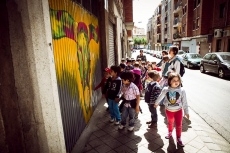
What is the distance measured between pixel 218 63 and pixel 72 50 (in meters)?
11.3

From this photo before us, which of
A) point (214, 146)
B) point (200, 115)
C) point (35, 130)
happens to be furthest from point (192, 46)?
point (35, 130)

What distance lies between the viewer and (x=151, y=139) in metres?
3.90

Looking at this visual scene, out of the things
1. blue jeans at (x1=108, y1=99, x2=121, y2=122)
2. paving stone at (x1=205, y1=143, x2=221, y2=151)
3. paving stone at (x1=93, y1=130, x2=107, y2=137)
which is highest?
blue jeans at (x1=108, y1=99, x2=121, y2=122)

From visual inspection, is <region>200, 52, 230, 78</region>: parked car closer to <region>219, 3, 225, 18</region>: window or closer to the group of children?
the group of children

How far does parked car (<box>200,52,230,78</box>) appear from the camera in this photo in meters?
10.8

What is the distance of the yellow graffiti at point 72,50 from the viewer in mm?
2890

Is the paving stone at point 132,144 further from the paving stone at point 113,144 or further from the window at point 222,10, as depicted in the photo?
the window at point 222,10

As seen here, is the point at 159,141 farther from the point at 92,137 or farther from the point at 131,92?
the point at 92,137

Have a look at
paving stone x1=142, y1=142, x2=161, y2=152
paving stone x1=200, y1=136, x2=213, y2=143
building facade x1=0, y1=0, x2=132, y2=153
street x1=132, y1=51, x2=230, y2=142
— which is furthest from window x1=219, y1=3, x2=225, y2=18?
building facade x1=0, y1=0, x2=132, y2=153

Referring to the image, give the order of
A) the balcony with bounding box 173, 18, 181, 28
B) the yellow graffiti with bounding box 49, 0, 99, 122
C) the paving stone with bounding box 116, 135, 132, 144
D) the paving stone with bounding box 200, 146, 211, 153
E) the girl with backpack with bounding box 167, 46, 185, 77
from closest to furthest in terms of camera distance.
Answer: the yellow graffiti with bounding box 49, 0, 99, 122, the paving stone with bounding box 200, 146, 211, 153, the paving stone with bounding box 116, 135, 132, 144, the girl with backpack with bounding box 167, 46, 185, 77, the balcony with bounding box 173, 18, 181, 28

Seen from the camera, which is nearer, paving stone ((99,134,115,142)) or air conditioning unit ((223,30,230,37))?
paving stone ((99,134,115,142))

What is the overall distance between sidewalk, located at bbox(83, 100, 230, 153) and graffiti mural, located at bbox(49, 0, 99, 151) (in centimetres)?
52

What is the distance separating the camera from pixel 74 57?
3680 mm

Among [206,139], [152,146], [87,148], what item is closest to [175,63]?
[206,139]
